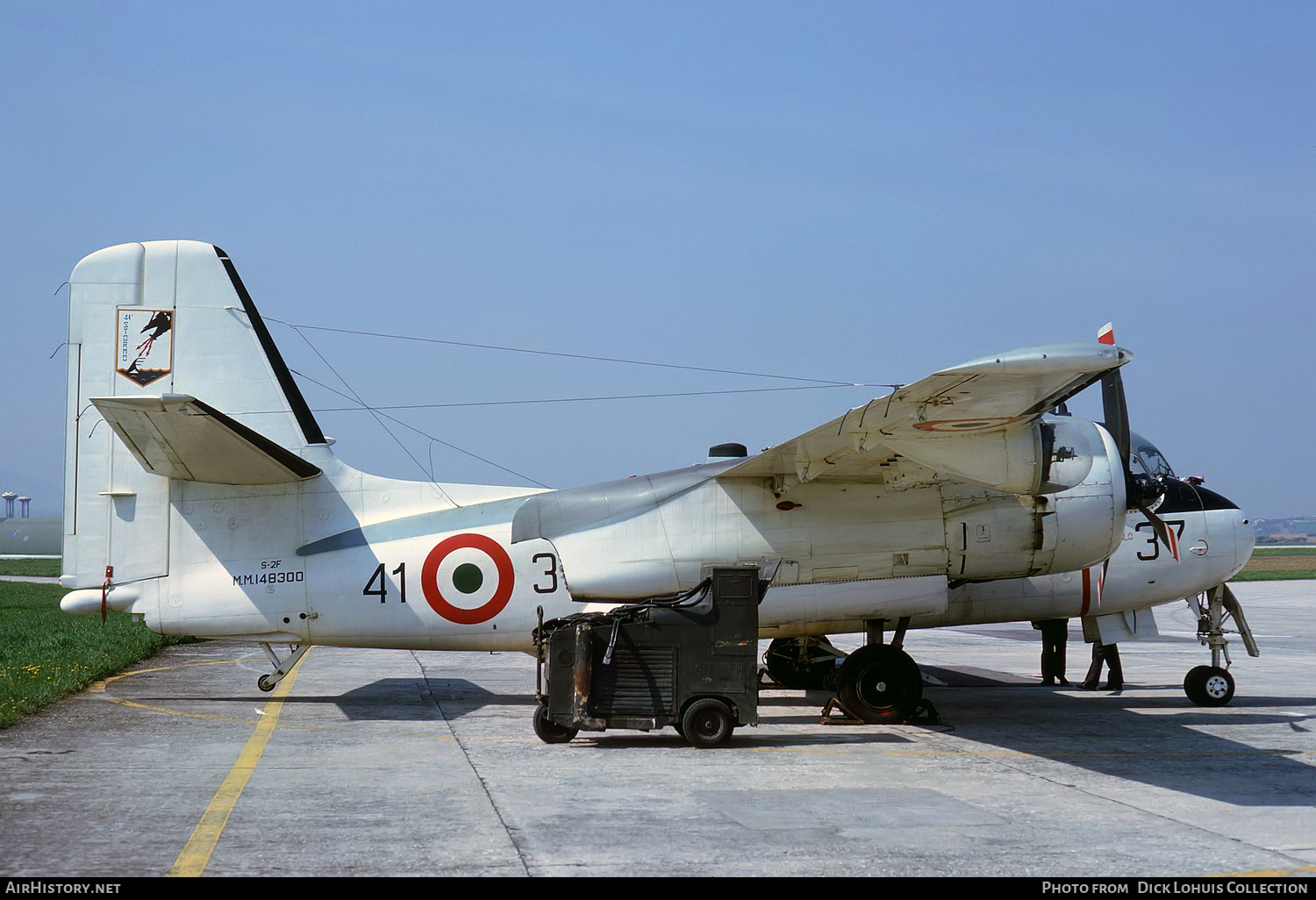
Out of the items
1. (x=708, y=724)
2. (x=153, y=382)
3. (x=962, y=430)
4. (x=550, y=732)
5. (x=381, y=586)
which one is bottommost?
(x=550, y=732)

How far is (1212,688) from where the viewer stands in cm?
1375

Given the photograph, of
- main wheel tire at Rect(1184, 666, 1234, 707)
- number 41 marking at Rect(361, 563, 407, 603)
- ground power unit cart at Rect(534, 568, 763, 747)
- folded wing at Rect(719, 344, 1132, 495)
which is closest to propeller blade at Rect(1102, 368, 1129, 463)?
folded wing at Rect(719, 344, 1132, 495)

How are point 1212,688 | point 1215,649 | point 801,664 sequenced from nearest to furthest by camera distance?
point 1212,688
point 1215,649
point 801,664

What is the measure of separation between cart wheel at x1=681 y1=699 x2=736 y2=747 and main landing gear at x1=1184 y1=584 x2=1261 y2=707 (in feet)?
22.2

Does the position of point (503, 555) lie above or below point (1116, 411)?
below

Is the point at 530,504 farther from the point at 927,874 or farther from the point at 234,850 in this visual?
the point at 927,874

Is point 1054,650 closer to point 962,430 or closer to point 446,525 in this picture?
point 962,430

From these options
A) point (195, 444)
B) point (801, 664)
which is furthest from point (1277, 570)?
point (195, 444)

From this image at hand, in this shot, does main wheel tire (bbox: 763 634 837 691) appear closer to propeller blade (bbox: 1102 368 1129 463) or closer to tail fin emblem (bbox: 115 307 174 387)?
propeller blade (bbox: 1102 368 1129 463)

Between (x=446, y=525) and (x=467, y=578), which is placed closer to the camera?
(x=467, y=578)

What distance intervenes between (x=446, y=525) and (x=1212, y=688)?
978cm

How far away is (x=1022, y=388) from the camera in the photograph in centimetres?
871

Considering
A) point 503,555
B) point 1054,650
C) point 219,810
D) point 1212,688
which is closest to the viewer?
point 219,810
